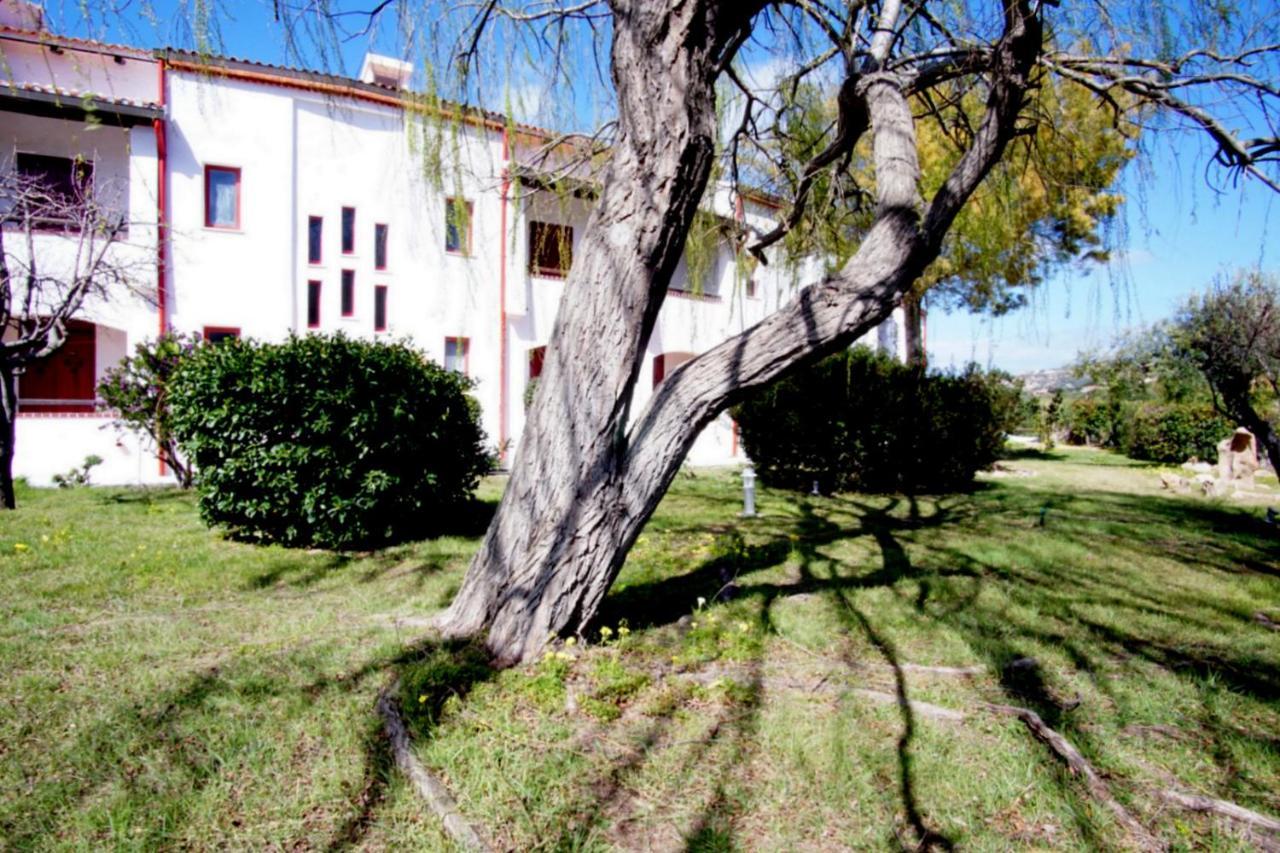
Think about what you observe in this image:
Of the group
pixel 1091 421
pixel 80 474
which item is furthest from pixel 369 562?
pixel 1091 421

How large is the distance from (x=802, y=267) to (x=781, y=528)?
10.9ft

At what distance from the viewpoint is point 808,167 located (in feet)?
16.9

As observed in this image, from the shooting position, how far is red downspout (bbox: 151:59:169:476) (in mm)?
11383

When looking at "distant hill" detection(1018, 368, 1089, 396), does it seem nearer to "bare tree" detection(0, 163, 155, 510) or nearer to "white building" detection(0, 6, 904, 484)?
"white building" detection(0, 6, 904, 484)

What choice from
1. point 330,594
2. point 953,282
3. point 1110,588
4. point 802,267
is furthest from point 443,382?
point 953,282

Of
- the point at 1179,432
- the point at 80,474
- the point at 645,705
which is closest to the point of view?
the point at 645,705

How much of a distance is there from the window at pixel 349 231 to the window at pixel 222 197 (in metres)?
1.66

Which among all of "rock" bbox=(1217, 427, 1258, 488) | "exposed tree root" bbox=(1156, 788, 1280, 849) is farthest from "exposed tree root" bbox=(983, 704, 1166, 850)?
"rock" bbox=(1217, 427, 1258, 488)

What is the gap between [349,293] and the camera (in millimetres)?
13062

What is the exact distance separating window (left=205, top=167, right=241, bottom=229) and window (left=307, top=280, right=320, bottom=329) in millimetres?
1468

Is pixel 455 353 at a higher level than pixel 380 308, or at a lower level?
lower

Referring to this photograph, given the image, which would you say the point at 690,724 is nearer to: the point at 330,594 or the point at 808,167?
the point at 330,594

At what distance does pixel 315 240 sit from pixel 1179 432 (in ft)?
62.2

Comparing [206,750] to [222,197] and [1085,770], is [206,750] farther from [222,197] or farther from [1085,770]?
[222,197]
